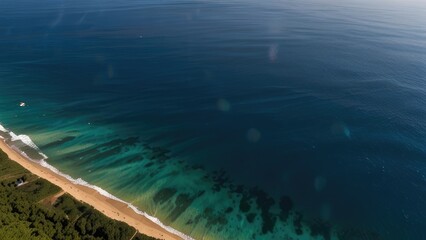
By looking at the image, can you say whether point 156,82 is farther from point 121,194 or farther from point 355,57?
point 355,57

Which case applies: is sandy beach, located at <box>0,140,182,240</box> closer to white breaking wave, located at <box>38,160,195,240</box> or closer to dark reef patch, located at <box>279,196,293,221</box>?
white breaking wave, located at <box>38,160,195,240</box>

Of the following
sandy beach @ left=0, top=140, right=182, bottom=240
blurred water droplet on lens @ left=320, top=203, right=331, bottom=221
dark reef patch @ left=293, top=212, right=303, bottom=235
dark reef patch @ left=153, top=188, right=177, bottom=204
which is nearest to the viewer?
sandy beach @ left=0, top=140, right=182, bottom=240

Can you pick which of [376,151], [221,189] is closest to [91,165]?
[221,189]

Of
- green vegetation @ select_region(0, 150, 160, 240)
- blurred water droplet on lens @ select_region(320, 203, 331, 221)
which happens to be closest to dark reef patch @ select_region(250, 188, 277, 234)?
blurred water droplet on lens @ select_region(320, 203, 331, 221)

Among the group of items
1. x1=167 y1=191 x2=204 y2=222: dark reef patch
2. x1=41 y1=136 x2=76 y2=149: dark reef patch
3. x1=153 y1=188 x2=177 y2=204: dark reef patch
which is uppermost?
x1=41 y1=136 x2=76 y2=149: dark reef patch

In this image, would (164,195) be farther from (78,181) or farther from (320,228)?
(320,228)

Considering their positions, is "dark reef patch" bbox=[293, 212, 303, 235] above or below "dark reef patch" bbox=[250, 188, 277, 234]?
below

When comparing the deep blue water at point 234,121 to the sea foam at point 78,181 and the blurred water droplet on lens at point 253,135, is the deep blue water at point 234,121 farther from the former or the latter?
the sea foam at point 78,181
